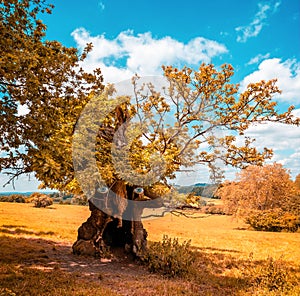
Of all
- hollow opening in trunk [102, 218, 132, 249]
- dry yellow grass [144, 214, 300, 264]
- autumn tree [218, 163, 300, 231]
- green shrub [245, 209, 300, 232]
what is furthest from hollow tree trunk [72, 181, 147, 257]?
green shrub [245, 209, 300, 232]

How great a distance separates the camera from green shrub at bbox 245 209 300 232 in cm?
4209

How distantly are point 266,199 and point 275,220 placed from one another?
3.97m

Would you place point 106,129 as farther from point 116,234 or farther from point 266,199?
point 266,199

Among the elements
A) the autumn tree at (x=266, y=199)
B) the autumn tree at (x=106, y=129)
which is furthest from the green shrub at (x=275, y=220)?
the autumn tree at (x=106, y=129)

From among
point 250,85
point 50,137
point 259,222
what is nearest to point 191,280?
point 50,137

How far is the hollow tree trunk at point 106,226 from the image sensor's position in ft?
48.2

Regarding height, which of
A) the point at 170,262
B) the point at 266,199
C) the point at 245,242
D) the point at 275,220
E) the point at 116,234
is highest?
the point at 266,199

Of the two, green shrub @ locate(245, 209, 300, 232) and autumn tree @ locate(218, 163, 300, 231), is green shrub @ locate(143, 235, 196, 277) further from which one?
green shrub @ locate(245, 209, 300, 232)

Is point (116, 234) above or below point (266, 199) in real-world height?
below

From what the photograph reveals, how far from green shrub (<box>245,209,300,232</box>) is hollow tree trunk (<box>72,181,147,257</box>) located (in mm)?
32189

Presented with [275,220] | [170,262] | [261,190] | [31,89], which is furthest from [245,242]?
[31,89]

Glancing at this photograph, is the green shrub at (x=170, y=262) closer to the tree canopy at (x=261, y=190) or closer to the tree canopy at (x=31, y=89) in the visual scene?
the tree canopy at (x=31, y=89)

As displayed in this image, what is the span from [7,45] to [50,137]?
289cm

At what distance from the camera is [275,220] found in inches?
1697
